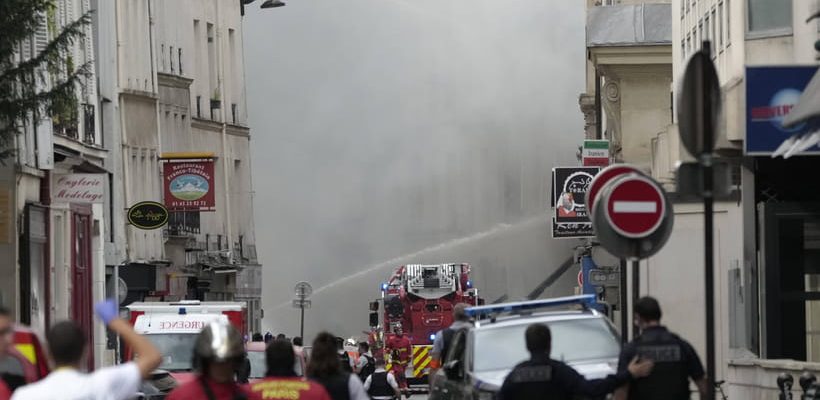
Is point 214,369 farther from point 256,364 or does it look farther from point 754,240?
point 754,240

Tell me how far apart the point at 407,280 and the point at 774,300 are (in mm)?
23739

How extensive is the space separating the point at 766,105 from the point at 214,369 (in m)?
17.0

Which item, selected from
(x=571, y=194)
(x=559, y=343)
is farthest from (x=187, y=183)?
(x=559, y=343)

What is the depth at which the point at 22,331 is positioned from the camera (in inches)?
507

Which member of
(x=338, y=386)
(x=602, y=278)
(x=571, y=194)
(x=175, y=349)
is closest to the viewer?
(x=338, y=386)

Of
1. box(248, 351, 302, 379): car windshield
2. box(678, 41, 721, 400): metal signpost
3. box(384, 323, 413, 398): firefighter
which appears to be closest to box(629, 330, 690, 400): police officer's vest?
box(678, 41, 721, 400): metal signpost

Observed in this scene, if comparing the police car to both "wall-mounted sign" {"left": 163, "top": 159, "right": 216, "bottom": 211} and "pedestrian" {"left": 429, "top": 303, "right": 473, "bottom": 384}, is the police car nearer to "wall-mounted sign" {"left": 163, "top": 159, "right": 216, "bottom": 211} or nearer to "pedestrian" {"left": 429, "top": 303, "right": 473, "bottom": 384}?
"pedestrian" {"left": 429, "top": 303, "right": 473, "bottom": 384}

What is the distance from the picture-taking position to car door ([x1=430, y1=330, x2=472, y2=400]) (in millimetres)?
17250

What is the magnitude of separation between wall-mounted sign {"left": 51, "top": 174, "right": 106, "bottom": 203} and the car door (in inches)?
673

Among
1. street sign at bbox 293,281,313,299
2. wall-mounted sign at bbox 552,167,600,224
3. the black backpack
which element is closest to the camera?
the black backpack

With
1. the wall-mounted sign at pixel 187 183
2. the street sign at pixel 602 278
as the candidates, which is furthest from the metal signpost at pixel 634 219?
the wall-mounted sign at pixel 187 183

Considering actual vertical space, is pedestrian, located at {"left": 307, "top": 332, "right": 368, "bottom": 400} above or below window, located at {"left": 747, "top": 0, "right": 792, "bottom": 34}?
below

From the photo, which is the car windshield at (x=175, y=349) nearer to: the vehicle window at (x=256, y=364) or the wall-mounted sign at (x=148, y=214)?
the vehicle window at (x=256, y=364)

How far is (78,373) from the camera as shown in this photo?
29.8 feet
